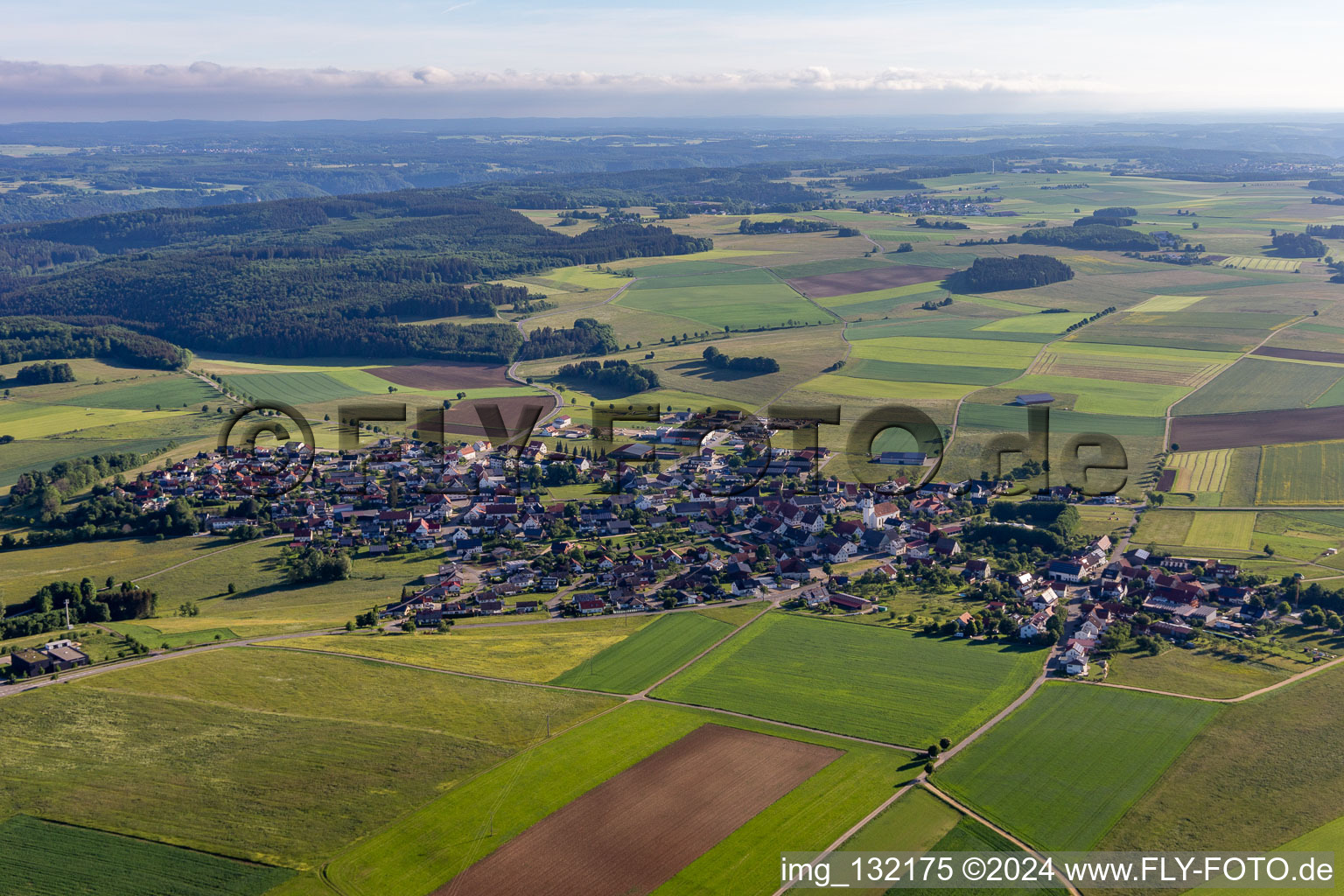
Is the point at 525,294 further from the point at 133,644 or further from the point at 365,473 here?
the point at 133,644

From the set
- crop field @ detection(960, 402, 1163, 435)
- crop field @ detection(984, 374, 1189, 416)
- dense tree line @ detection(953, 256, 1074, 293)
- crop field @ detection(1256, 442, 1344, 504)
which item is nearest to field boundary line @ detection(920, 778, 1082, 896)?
crop field @ detection(1256, 442, 1344, 504)

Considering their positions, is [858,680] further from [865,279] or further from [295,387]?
[865,279]

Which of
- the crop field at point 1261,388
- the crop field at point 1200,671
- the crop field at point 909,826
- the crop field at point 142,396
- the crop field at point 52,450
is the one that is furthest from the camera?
the crop field at point 142,396

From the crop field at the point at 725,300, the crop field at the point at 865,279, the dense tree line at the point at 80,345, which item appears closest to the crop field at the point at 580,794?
the crop field at the point at 725,300

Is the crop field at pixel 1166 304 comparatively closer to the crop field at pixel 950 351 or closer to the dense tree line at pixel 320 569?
the crop field at pixel 950 351

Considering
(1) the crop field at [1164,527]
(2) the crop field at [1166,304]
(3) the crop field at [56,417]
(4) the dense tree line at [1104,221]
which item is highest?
(4) the dense tree line at [1104,221]

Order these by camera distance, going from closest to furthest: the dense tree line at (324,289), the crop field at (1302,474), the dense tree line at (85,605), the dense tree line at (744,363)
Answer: the dense tree line at (85,605) → the crop field at (1302,474) → the dense tree line at (744,363) → the dense tree line at (324,289)

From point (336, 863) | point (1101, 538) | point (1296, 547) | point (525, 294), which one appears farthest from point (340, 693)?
point (525, 294)
